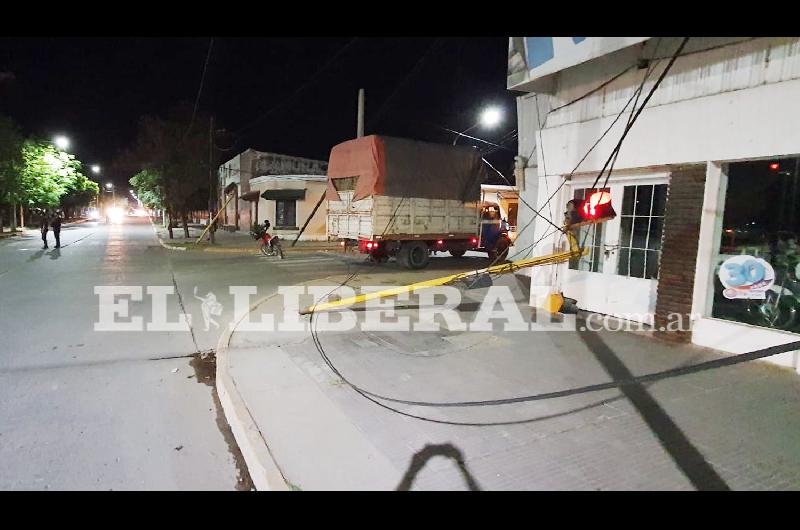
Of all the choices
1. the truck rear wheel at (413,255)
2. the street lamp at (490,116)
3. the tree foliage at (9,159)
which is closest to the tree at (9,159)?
the tree foliage at (9,159)

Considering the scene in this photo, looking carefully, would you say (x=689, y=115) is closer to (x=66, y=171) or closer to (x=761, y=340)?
(x=761, y=340)

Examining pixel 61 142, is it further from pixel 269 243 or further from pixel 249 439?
pixel 249 439

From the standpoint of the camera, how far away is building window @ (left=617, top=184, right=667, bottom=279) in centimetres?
675

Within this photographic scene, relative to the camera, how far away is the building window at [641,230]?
6.75 m

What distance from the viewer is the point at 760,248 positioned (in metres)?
5.57

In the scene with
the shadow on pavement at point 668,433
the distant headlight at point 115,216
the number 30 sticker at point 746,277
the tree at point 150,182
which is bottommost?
the shadow on pavement at point 668,433

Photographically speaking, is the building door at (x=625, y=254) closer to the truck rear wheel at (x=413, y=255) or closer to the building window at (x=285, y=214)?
the truck rear wheel at (x=413, y=255)

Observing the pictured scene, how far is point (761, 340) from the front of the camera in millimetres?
5414

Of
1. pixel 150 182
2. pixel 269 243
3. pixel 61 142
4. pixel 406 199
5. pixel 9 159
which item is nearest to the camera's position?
pixel 406 199

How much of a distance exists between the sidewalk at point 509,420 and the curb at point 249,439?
14 mm

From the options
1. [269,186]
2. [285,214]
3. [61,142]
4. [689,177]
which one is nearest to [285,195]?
[285,214]

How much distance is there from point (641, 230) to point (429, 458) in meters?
5.40

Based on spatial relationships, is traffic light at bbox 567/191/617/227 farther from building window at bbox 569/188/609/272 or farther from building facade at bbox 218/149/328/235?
building facade at bbox 218/149/328/235
